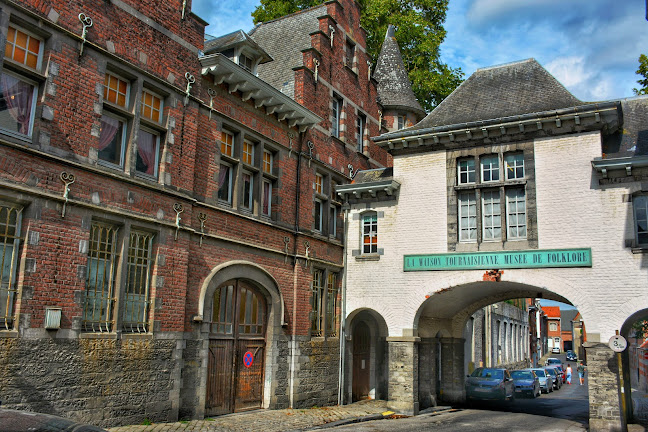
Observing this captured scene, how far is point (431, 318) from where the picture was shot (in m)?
20.0

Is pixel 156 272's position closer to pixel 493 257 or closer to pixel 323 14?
pixel 493 257

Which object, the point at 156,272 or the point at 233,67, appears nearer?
the point at 156,272

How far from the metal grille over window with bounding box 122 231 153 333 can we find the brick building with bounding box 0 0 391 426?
0.03 m

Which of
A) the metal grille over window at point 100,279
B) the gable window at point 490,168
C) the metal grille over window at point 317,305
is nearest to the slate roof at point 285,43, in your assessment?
the metal grille over window at point 317,305

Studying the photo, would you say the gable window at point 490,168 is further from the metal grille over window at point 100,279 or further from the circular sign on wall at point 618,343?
the metal grille over window at point 100,279

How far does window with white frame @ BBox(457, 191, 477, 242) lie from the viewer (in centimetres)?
1727

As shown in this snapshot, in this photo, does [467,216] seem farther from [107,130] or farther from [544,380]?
[544,380]

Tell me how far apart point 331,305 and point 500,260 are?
5585 mm

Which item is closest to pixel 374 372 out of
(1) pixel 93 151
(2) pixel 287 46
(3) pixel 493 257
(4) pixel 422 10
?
(3) pixel 493 257

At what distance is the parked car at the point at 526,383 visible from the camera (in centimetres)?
2491

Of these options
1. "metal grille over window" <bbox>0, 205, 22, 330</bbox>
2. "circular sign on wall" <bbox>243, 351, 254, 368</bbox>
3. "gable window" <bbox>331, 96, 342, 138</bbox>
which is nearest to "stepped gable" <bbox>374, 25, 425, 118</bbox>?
"gable window" <bbox>331, 96, 342, 138</bbox>

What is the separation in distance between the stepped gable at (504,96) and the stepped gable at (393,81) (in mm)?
4711

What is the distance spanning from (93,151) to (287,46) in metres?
10.9

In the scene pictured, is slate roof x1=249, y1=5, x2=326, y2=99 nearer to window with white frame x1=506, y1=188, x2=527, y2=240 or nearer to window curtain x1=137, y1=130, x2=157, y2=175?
window curtain x1=137, y1=130, x2=157, y2=175
